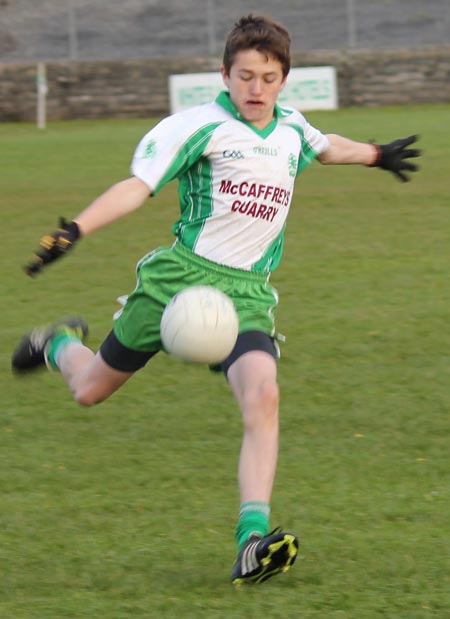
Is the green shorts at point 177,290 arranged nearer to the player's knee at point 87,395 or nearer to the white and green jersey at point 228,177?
the white and green jersey at point 228,177

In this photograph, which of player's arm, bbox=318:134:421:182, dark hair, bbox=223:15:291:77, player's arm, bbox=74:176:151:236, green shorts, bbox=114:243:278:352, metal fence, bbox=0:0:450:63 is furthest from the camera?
metal fence, bbox=0:0:450:63

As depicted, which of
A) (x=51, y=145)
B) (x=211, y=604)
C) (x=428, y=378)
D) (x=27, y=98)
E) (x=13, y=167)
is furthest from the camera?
(x=27, y=98)

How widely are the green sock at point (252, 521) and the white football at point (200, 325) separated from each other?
0.54 m

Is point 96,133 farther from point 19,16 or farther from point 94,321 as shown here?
point 94,321

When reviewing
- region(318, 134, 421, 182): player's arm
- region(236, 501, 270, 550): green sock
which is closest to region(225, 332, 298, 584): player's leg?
region(236, 501, 270, 550): green sock

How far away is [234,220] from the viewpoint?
15.6 ft

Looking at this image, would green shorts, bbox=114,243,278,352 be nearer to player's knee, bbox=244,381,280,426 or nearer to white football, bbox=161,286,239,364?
white football, bbox=161,286,239,364

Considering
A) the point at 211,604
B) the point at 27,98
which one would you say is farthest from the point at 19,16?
the point at 211,604

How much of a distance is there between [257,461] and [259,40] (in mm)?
1506

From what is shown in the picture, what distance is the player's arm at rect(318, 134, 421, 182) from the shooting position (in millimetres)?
5242

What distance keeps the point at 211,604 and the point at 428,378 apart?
125 inches

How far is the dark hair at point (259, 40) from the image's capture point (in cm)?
463

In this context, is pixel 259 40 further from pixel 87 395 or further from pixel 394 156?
pixel 87 395

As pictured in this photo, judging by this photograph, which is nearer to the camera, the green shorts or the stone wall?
the green shorts
